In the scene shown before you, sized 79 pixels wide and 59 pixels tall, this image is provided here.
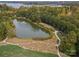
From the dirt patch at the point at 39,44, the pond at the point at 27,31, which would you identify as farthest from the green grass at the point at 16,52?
the pond at the point at 27,31

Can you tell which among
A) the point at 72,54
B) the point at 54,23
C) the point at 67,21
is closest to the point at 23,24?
the point at 54,23

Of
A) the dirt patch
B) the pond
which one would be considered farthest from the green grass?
the pond

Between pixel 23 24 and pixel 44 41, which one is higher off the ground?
pixel 23 24

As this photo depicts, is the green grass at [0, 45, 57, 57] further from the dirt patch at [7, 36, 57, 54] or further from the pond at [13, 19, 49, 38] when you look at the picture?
the pond at [13, 19, 49, 38]

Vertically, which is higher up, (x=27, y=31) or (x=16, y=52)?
(x=27, y=31)

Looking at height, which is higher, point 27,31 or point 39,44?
point 27,31

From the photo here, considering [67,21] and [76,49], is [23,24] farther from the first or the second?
[76,49]

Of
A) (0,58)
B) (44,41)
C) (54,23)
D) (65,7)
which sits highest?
(65,7)
